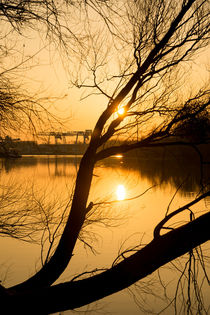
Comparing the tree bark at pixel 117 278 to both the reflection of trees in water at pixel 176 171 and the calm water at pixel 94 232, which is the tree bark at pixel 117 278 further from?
the calm water at pixel 94 232

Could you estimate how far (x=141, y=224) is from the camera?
12750 millimetres

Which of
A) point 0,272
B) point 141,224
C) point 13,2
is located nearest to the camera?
point 13,2

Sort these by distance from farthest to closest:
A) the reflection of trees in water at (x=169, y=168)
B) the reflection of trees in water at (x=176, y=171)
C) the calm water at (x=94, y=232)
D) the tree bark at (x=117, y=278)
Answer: the calm water at (x=94, y=232), the reflection of trees in water at (x=176, y=171), the reflection of trees in water at (x=169, y=168), the tree bark at (x=117, y=278)

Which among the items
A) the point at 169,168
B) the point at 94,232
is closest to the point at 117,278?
the point at 94,232

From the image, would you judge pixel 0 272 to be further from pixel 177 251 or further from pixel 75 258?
pixel 177 251

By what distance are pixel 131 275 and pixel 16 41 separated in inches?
74.4

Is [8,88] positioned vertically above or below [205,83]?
below

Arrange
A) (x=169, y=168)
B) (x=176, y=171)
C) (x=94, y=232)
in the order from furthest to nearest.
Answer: (x=169, y=168)
(x=176, y=171)
(x=94, y=232)

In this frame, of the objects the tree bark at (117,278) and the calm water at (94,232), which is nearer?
the tree bark at (117,278)

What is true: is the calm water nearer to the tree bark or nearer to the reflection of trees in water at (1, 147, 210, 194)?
the reflection of trees in water at (1, 147, 210, 194)

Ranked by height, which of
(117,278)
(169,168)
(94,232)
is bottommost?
(94,232)

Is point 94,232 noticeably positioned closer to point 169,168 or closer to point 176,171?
point 176,171

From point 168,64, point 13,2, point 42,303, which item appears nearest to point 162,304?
point 168,64

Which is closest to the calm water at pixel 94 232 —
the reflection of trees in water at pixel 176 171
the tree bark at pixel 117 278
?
the reflection of trees in water at pixel 176 171
